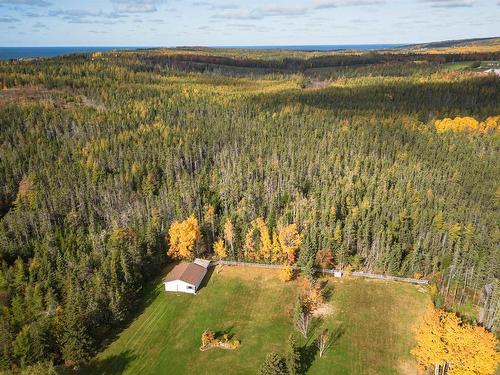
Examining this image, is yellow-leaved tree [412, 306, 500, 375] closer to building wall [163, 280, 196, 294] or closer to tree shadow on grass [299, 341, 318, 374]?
tree shadow on grass [299, 341, 318, 374]

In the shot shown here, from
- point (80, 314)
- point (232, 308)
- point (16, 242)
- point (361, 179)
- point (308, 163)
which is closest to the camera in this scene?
point (80, 314)

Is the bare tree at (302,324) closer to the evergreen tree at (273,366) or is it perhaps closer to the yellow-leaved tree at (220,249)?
the evergreen tree at (273,366)

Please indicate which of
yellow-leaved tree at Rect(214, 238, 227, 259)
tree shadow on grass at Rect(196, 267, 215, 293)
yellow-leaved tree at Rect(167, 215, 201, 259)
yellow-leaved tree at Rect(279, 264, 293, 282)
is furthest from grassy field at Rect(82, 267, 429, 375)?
yellow-leaved tree at Rect(167, 215, 201, 259)

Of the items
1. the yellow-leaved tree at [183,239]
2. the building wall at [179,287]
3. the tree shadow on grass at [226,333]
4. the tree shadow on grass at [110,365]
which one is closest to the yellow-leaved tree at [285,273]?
the tree shadow on grass at [226,333]

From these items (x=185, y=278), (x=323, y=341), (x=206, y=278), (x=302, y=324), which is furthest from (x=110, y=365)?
(x=323, y=341)

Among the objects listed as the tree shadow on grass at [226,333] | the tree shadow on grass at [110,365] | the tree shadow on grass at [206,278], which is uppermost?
the tree shadow on grass at [226,333]

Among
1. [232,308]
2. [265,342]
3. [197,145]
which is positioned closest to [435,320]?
[265,342]

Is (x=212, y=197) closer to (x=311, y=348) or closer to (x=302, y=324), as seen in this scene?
(x=302, y=324)

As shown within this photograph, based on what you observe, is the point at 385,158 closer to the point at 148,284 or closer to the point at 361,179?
the point at 361,179
